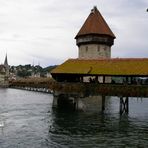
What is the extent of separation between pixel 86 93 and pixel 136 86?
382cm

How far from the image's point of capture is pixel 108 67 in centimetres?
2934

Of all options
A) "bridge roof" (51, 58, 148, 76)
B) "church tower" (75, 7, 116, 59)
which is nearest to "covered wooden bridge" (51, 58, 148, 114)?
"bridge roof" (51, 58, 148, 76)

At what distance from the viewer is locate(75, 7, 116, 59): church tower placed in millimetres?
51281

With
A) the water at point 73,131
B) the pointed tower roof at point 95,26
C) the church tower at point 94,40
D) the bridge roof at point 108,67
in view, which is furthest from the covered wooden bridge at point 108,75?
the pointed tower roof at point 95,26

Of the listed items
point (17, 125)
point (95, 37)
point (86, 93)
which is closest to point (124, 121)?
point (86, 93)

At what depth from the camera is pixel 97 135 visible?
1991 centimetres

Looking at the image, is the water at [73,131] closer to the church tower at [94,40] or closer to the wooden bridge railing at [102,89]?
the wooden bridge railing at [102,89]

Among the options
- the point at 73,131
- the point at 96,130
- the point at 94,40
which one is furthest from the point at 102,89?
the point at 94,40

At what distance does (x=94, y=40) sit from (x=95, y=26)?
2.18m

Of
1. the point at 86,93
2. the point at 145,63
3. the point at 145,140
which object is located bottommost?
the point at 145,140

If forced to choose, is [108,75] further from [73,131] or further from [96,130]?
[73,131]

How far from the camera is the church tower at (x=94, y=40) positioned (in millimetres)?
51281

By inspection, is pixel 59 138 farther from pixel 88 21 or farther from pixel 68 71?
pixel 88 21

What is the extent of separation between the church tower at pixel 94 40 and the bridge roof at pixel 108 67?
19801mm
